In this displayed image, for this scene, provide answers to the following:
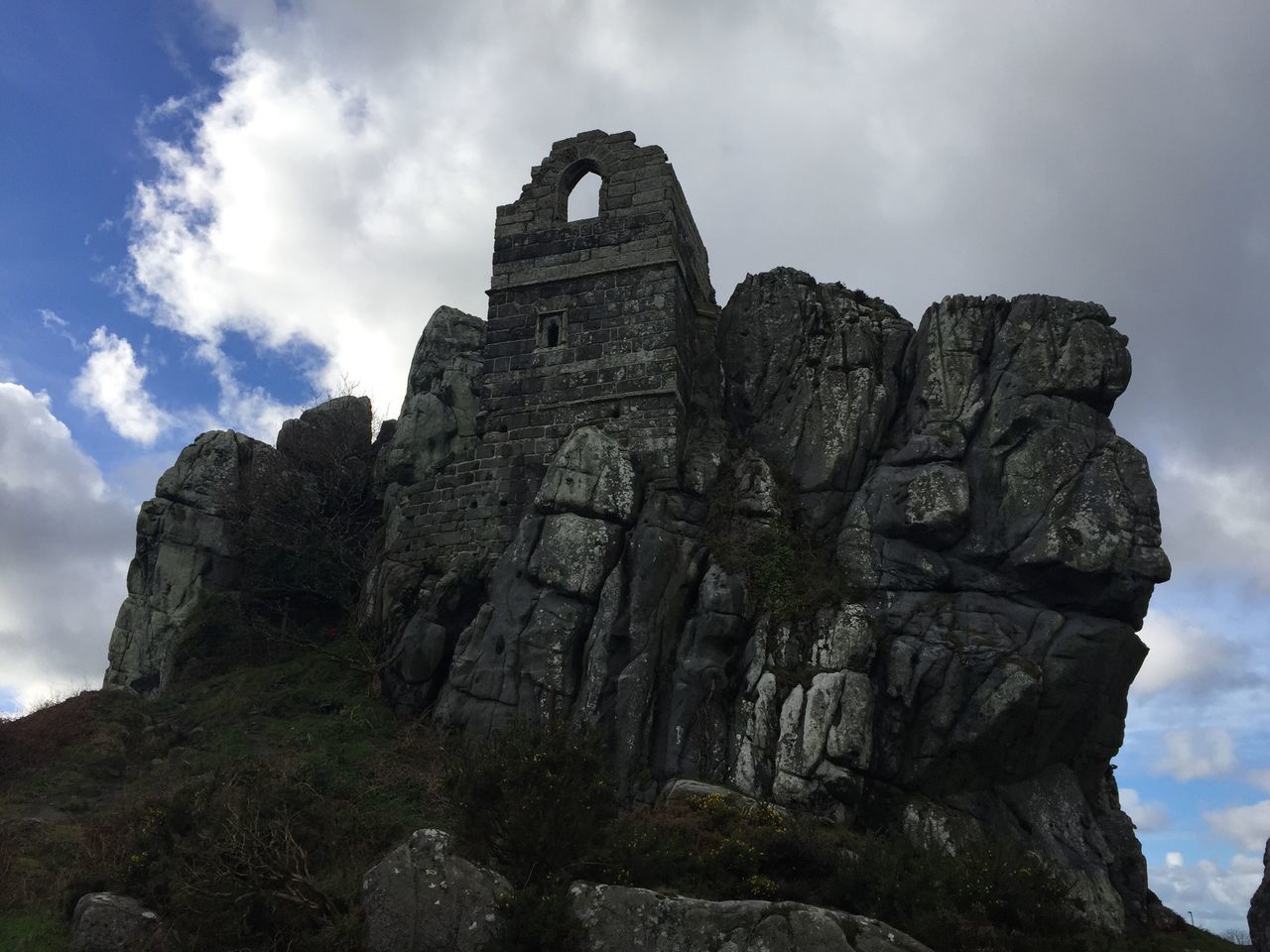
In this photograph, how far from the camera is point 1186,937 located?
22.1 meters

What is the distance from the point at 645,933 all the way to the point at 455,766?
14.9 feet

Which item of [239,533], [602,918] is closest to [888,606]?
[602,918]

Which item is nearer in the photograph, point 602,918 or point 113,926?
point 602,918

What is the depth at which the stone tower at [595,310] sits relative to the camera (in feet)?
91.6

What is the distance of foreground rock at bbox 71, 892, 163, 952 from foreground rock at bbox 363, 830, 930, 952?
331cm

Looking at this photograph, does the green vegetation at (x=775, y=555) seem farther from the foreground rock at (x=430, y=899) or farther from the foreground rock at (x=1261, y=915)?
the foreground rock at (x=430, y=899)

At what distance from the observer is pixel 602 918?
1291cm

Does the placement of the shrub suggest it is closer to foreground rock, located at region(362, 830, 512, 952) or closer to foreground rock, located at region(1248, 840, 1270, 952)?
foreground rock, located at region(362, 830, 512, 952)

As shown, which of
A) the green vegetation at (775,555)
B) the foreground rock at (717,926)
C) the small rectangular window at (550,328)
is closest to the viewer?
the foreground rock at (717,926)

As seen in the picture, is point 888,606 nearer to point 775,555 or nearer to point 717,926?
point 775,555

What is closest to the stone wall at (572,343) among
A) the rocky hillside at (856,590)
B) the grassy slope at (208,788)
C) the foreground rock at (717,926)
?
the rocky hillside at (856,590)

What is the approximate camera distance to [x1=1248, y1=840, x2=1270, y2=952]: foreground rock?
1869 centimetres

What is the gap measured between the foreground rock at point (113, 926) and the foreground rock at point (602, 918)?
10.9 ft

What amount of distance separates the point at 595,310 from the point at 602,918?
18.9 metres
